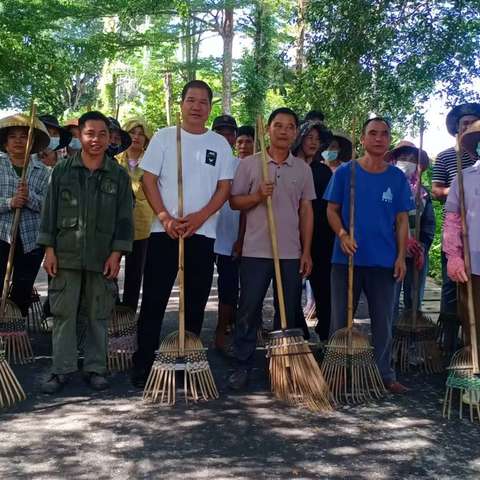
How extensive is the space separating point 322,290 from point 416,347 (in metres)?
0.93

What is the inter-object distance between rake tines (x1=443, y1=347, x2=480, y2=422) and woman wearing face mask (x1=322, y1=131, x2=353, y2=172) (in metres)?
2.61

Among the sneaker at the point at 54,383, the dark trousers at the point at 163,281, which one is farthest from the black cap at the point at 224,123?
the sneaker at the point at 54,383

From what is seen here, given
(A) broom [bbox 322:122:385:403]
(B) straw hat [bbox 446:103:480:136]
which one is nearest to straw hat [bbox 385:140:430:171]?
(B) straw hat [bbox 446:103:480:136]

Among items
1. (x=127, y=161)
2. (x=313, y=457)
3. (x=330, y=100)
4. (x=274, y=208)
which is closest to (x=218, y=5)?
(x=330, y=100)

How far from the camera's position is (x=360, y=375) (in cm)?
435

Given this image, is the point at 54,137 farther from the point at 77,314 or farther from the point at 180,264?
the point at 180,264

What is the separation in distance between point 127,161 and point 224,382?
245cm

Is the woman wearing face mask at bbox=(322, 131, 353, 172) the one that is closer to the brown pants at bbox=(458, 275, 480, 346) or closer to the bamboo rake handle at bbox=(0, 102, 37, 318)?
the brown pants at bbox=(458, 275, 480, 346)

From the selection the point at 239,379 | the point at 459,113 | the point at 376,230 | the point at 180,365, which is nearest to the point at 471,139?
the point at 459,113

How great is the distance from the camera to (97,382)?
4.37 metres

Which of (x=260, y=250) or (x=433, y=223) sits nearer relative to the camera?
(x=260, y=250)

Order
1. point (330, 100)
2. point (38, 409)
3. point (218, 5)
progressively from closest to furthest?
point (38, 409) < point (330, 100) < point (218, 5)

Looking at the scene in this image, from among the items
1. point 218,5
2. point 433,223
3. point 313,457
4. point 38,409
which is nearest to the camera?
point 313,457

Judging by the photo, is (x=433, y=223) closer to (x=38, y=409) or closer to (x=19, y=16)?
(x=38, y=409)
